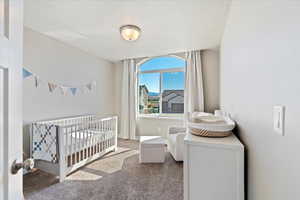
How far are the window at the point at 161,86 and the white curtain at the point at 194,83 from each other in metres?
0.31

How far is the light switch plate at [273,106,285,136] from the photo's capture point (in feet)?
2.00

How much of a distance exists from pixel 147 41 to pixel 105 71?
6.27 feet

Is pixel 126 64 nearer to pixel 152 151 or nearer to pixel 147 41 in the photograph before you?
pixel 147 41

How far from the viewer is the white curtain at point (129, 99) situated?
4410mm

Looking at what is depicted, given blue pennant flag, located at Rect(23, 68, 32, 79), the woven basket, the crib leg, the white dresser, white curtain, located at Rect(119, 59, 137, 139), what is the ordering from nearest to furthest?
the white dresser
the woven basket
the crib leg
blue pennant flag, located at Rect(23, 68, 32, 79)
white curtain, located at Rect(119, 59, 137, 139)

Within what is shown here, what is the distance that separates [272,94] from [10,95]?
114cm

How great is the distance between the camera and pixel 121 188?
197 cm

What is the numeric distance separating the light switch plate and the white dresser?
447 millimetres

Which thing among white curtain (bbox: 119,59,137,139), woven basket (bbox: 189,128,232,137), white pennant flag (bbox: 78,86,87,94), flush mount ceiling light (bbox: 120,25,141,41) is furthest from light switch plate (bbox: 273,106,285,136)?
white curtain (bbox: 119,59,137,139)

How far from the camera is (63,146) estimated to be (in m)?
2.20

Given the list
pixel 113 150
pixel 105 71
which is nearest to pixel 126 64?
pixel 105 71

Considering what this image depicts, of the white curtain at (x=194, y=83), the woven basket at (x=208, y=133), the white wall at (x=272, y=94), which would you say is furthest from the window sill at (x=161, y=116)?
the white wall at (x=272, y=94)

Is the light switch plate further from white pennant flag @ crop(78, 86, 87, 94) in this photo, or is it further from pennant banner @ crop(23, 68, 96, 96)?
white pennant flag @ crop(78, 86, 87, 94)

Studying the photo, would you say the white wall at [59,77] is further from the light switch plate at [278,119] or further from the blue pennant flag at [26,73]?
the light switch plate at [278,119]
